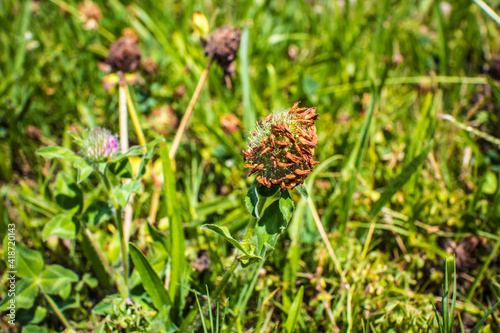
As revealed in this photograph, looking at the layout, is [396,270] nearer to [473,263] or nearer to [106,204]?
[473,263]

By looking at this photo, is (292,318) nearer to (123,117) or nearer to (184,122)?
(184,122)

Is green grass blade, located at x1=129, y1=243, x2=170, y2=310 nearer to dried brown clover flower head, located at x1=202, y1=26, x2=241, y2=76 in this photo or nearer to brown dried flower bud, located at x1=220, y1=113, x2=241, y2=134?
dried brown clover flower head, located at x1=202, y1=26, x2=241, y2=76

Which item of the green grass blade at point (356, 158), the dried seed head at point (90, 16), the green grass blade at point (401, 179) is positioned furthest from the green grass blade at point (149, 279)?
the dried seed head at point (90, 16)

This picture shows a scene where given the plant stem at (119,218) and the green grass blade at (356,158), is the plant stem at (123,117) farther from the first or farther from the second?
the green grass blade at (356,158)

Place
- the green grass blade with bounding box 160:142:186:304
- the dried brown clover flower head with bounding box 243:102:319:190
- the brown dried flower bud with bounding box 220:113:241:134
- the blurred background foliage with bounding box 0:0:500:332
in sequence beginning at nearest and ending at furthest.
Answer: the dried brown clover flower head with bounding box 243:102:319:190 → the green grass blade with bounding box 160:142:186:304 → the blurred background foliage with bounding box 0:0:500:332 → the brown dried flower bud with bounding box 220:113:241:134

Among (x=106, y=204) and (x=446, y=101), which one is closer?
(x=106, y=204)

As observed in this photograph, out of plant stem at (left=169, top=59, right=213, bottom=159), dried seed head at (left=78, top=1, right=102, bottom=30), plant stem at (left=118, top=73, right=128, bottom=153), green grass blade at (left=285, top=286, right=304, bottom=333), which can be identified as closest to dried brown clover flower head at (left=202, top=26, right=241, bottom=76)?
plant stem at (left=169, top=59, right=213, bottom=159)

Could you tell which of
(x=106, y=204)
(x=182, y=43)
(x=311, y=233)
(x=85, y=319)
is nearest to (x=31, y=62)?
(x=182, y=43)
